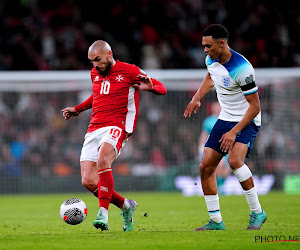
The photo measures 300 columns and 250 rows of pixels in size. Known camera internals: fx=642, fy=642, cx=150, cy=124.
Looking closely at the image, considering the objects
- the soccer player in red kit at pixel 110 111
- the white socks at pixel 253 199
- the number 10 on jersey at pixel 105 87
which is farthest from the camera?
the number 10 on jersey at pixel 105 87

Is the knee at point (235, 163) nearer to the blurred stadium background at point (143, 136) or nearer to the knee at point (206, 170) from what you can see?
the knee at point (206, 170)

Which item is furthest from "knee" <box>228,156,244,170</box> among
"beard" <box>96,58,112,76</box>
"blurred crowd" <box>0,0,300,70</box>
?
"blurred crowd" <box>0,0,300,70</box>

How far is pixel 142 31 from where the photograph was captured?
21.7 m

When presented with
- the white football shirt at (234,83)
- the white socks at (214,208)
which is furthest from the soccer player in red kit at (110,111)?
the white socks at (214,208)

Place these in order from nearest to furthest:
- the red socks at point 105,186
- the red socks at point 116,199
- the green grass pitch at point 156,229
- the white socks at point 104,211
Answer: the green grass pitch at point 156,229 < the white socks at point 104,211 < the red socks at point 105,186 < the red socks at point 116,199

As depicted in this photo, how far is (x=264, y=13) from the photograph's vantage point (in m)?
22.4

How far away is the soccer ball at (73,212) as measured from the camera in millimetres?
7576

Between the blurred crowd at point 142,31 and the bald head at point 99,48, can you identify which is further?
the blurred crowd at point 142,31

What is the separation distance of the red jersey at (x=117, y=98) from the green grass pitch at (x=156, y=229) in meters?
1.34

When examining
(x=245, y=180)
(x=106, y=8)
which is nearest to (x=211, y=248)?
(x=245, y=180)

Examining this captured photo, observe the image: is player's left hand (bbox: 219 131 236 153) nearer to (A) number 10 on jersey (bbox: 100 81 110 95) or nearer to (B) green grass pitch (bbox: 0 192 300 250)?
(B) green grass pitch (bbox: 0 192 300 250)

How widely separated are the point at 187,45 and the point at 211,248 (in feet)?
52.8

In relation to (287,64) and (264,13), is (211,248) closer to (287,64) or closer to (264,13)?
(287,64)

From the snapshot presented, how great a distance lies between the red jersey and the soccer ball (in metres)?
0.96
